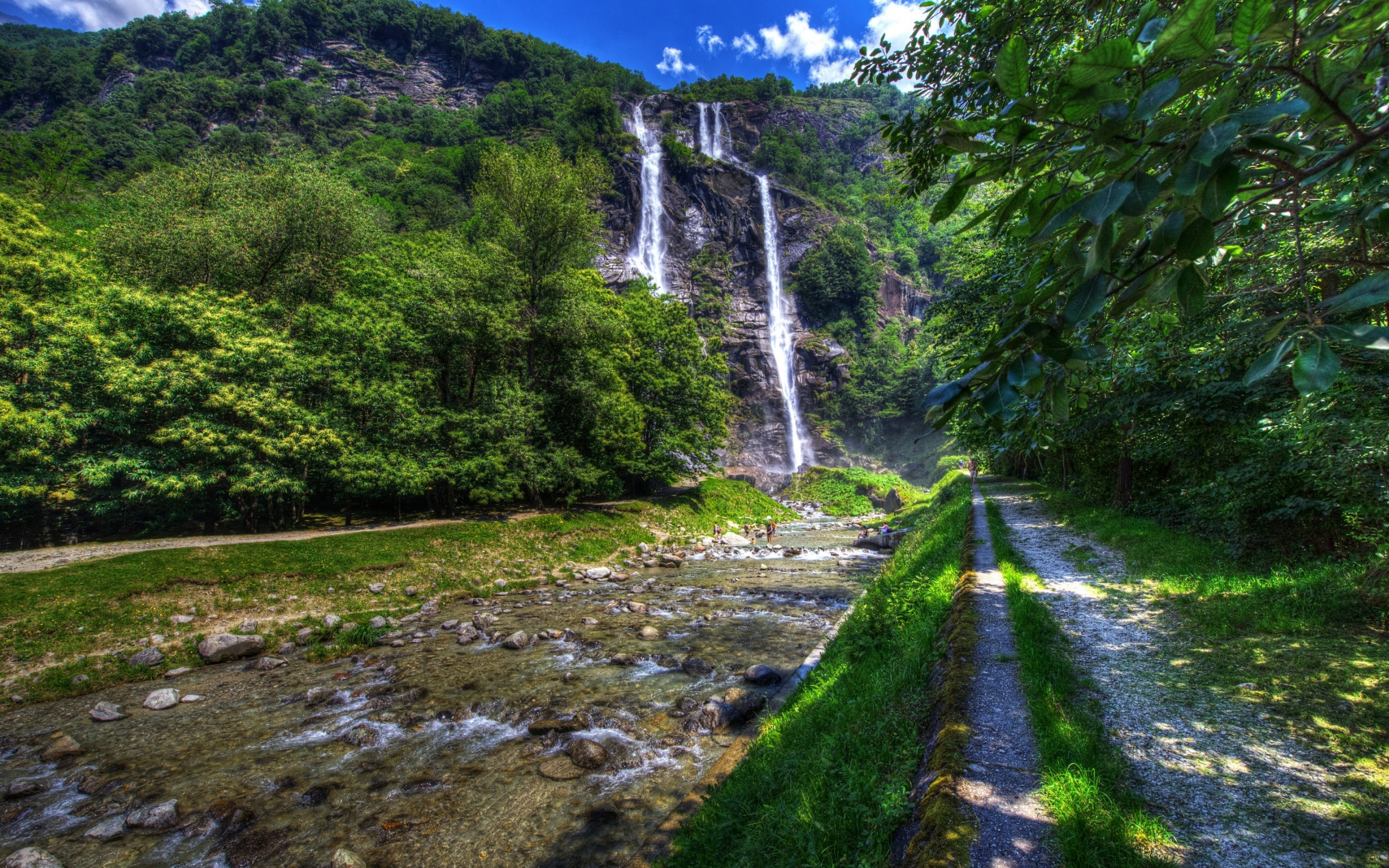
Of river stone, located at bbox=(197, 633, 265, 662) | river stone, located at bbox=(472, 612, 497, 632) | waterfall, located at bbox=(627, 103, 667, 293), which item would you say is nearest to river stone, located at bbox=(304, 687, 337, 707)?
river stone, located at bbox=(197, 633, 265, 662)

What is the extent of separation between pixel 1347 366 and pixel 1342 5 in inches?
190

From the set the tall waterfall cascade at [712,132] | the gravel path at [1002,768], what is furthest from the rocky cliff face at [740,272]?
the gravel path at [1002,768]

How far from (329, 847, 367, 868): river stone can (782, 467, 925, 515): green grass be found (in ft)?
119

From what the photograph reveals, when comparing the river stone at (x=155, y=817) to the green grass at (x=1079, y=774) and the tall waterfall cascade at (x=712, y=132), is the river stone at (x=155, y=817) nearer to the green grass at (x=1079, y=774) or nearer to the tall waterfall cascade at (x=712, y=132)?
the green grass at (x=1079, y=774)

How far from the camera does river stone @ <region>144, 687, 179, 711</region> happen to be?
25.4ft

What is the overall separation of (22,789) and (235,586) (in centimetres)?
575

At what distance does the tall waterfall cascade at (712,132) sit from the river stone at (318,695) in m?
73.7

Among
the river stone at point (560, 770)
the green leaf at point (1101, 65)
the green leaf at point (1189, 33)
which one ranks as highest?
the green leaf at point (1189, 33)

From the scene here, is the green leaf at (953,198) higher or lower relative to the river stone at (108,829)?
higher

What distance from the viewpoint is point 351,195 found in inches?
830

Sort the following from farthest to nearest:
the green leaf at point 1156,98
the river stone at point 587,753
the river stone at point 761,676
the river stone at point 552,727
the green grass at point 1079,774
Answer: the river stone at point 761,676 < the river stone at point 552,727 < the river stone at point 587,753 < the green grass at point 1079,774 < the green leaf at point 1156,98

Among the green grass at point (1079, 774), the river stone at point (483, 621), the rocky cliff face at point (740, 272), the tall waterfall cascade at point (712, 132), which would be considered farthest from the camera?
the tall waterfall cascade at point (712, 132)

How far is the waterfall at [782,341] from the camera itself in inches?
1977

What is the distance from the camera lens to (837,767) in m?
4.04
